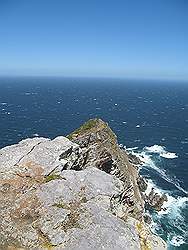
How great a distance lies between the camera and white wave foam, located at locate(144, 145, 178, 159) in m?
113

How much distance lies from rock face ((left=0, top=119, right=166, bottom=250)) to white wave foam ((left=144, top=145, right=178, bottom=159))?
70.6 meters

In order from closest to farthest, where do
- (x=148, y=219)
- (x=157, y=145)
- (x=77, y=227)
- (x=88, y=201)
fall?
(x=77, y=227) < (x=88, y=201) < (x=148, y=219) < (x=157, y=145)

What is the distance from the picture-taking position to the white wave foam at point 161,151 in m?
113

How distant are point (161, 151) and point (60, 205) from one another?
88487 mm

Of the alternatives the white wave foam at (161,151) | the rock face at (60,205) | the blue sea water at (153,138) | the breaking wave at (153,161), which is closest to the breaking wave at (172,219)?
the blue sea water at (153,138)

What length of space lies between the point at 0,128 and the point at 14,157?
106800 millimetres

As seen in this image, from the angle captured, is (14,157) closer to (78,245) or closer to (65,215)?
(65,215)

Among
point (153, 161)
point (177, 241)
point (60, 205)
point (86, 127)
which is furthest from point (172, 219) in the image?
point (60, 205)

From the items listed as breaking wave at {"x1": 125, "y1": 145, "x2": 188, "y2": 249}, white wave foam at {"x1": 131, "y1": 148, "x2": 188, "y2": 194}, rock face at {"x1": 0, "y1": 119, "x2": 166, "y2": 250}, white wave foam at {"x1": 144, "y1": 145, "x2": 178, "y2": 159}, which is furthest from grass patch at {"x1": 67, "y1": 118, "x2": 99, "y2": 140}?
white wave foam at {"x1": 144, "y1": 145, "x2": 178, "y2": 159}

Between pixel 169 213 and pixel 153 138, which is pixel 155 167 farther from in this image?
pixel 153 138

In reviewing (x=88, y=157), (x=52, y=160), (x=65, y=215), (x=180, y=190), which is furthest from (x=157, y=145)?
(x=65, y=215)

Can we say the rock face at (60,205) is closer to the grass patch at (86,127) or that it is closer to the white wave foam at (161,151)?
the grass patch at (86,127)

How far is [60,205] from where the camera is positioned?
33.1 meters

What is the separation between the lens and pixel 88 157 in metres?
56.7
